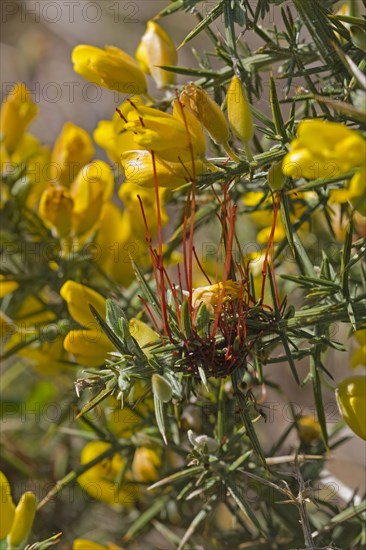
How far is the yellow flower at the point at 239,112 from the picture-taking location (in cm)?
76

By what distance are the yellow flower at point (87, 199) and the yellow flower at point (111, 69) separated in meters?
0.22

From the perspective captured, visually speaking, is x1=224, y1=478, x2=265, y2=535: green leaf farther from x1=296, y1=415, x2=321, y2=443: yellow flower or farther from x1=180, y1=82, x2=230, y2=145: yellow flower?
x1=180, y1=82, x2=230, y2=145: yellow flower

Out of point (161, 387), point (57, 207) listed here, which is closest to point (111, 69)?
point (57, 207)

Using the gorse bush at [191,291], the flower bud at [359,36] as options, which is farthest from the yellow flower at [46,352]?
the flower bud at [359,36]

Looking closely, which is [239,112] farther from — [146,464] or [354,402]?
[146,464]

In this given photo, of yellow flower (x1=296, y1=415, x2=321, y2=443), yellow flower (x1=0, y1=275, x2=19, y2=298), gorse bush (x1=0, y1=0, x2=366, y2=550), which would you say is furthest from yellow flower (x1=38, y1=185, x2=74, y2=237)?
yellow flower (x1=296, y1=415, x2=321, y2=443)

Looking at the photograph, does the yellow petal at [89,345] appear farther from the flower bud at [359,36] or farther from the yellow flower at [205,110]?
the flower bud at [359,36]

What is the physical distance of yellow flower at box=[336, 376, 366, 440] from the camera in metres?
0.86

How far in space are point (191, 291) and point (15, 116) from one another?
0.72 metres

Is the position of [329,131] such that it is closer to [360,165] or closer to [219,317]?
[360,165]

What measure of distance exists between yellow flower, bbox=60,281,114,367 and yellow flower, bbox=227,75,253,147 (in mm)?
310

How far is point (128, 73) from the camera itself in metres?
1.01

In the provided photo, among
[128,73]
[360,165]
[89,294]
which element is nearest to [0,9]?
[128,73]

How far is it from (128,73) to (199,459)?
513mm
